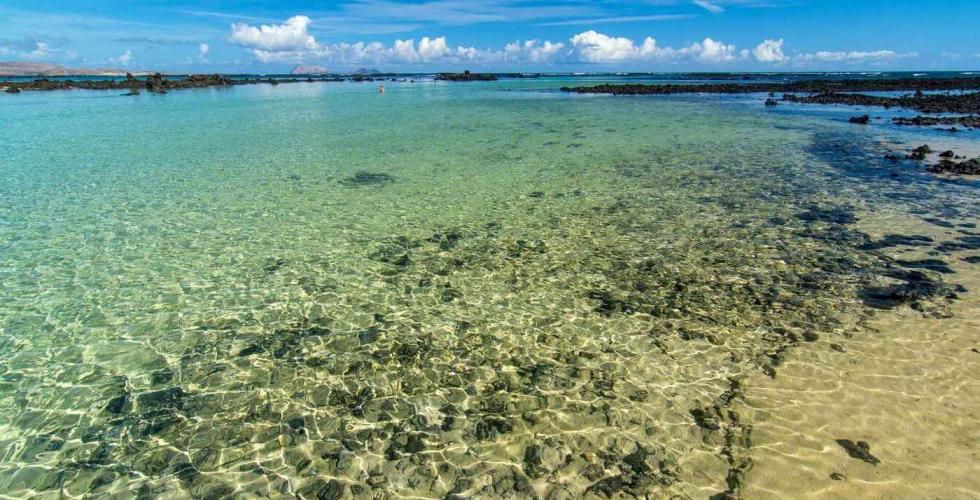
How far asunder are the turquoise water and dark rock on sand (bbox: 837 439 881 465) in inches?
54.9

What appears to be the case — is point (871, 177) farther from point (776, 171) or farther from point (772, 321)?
point (772, 321)

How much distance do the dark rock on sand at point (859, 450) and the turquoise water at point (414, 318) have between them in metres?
1.39

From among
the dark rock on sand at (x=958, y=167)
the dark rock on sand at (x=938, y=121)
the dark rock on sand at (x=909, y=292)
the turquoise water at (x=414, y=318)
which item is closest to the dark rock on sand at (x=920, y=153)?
the dark rock on sand at (x=958, y=167)

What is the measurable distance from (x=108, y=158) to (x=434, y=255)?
26452 mm

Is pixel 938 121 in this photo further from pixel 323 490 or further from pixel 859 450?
pixel 323 490

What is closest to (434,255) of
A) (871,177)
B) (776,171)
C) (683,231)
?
(683,231)

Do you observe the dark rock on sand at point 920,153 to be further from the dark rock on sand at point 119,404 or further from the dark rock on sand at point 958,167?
the dark rock on sand at point 119,404

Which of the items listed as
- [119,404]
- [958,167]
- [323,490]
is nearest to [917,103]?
[958,167]

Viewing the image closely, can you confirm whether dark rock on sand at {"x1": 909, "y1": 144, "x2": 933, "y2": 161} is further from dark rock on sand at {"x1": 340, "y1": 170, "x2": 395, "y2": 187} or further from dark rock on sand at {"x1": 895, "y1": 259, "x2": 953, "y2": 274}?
dark rock on sand at {"x1": 340, "y1": 170, "x2": 395, "y2": 187}

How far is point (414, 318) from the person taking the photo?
11258mm

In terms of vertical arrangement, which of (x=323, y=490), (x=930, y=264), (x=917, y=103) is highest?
(x=917, y=103)

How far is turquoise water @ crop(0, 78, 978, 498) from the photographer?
7191mm

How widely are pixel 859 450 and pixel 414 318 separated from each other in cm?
856

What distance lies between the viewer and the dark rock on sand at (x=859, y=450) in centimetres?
699
